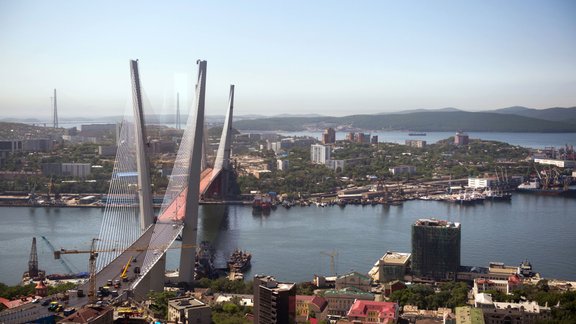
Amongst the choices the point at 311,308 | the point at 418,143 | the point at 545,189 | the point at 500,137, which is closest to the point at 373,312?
the point at 311,308

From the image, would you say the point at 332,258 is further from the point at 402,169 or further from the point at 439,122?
the point at 439,122

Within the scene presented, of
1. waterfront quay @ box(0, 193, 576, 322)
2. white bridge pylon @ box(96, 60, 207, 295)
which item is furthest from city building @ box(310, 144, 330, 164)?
white bridge pylon @ box(96, 60, 207, 295)

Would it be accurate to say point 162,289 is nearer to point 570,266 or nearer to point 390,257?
point 390,257

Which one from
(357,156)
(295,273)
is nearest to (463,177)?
(357,156)

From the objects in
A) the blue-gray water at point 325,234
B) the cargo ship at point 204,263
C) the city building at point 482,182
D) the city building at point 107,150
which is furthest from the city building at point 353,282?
the city building at point 107,150

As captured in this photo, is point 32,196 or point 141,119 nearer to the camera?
point 141,119

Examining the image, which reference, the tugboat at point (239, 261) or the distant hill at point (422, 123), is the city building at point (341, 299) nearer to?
the tugboat at point (239, 261)

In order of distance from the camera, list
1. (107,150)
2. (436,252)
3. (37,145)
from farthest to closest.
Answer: (37,145)
(107,150)
(436,252)
